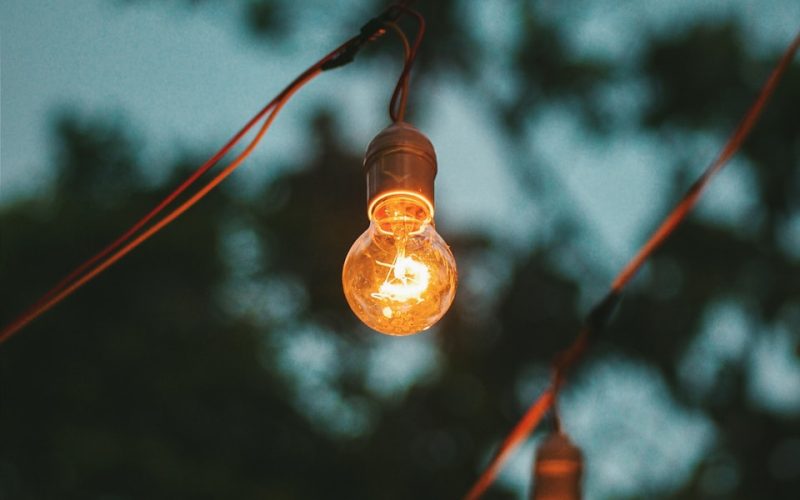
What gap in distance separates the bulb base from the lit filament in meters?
0.10

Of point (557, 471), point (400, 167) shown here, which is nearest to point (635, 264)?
point (557, 471)

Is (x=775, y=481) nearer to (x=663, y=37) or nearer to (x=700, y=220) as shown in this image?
(x=700, y=220)

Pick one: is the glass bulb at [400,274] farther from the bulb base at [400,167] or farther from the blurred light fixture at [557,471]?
the blurred light fixture at [557,471]

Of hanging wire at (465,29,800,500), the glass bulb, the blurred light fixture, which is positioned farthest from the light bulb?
the blurred light fixture

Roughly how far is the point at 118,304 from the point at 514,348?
6.34m

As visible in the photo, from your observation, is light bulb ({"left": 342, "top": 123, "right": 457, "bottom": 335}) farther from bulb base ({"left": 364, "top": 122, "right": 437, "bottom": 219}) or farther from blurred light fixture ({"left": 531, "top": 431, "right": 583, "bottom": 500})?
blurred light fixture ({"left": 531, "top": 431, "right": 583, "bottom": 500})

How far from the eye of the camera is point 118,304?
12539 mm

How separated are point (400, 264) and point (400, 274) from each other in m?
0.02

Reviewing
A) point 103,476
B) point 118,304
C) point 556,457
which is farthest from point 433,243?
point 118,304

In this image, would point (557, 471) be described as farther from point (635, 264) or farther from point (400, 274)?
point (400, 274)

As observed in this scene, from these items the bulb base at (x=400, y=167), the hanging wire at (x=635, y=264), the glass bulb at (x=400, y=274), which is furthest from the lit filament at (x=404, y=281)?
the hanging wire at (x=635, y=264)

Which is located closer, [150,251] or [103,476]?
[103,476]

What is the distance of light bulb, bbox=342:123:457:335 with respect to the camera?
1639mm

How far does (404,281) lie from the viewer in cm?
165
